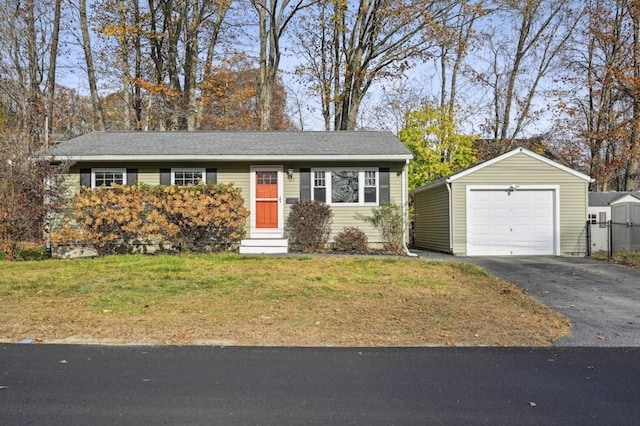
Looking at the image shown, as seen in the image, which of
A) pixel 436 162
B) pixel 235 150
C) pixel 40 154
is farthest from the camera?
pixel 436 162

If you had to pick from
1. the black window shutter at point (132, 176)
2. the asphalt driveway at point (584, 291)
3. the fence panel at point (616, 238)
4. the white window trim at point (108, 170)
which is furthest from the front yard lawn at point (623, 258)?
the white window trim at point (108, 170)

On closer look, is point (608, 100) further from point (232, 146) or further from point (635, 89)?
point (232, 146)

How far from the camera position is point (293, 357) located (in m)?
5.60

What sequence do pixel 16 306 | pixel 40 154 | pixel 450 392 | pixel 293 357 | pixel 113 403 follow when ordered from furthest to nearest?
pixel 40 154 → pixel 16 306 → pixel 293 357 → pixel 450 392 → pixel 113 403

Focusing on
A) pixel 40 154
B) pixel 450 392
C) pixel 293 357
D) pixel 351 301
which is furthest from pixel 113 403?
pixel 40 154

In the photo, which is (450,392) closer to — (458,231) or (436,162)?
(458,231)

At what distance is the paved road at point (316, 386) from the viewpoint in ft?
12.9

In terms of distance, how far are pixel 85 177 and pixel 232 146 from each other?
13.8 ft

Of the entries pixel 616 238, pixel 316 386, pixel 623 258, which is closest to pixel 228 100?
pixel 616 238

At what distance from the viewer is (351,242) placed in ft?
49.9

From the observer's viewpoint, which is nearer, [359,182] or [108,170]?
[108,170]

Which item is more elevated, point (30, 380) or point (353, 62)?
point (353, 62)

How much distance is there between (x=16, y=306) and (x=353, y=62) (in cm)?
2095

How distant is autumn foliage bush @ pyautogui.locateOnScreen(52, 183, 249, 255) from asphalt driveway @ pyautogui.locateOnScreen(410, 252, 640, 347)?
21.9ft
